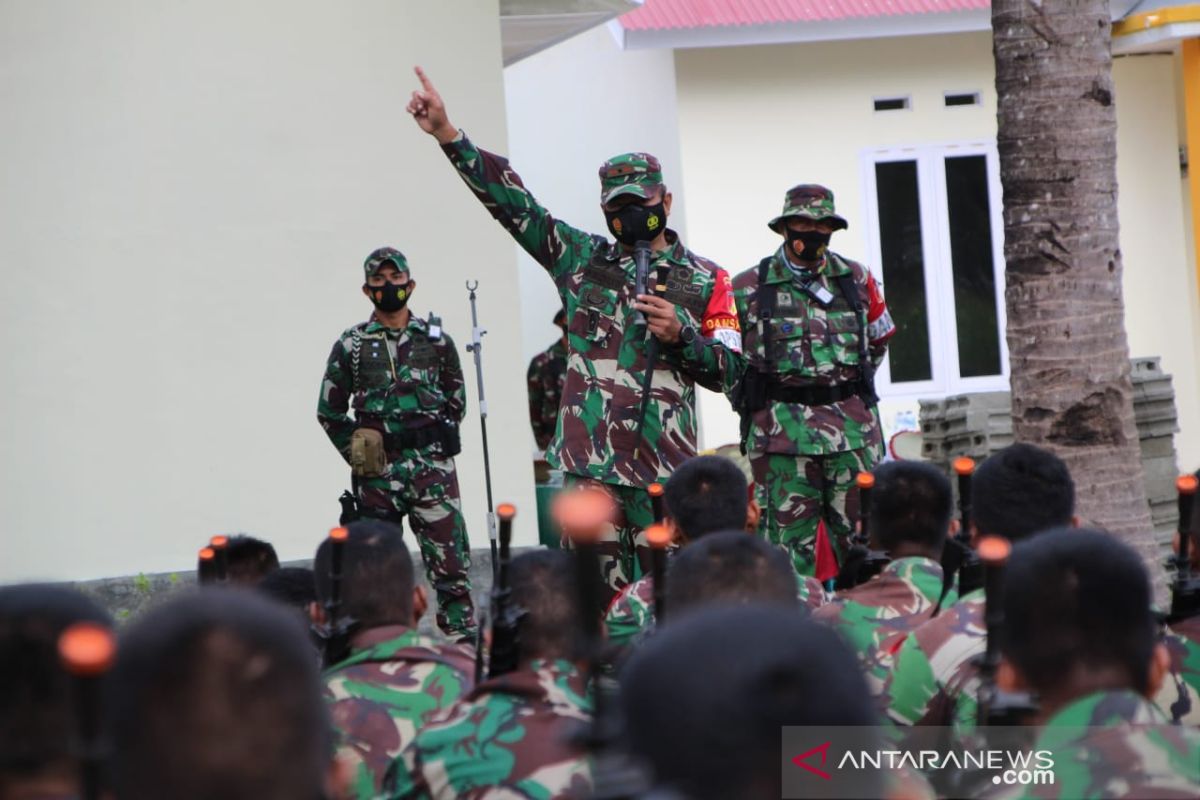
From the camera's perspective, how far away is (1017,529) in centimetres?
463

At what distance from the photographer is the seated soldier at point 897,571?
427cm

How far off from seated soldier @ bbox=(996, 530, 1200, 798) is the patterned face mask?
6161 millimetres

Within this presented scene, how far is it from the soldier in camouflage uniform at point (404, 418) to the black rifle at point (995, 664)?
6.12m

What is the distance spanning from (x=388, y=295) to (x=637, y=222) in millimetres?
2651

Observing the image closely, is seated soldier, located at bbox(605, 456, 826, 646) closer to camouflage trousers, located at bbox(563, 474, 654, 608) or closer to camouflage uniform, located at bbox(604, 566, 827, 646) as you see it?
camouflage uniform, located at bbox(604, 566, 827, 646)

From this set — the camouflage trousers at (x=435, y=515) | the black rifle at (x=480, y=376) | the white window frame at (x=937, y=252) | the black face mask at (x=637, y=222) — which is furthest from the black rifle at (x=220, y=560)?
the white window frame at (x=937, y=252)

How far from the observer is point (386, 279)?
29.0ft

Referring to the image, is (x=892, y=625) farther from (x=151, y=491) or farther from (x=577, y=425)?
(x=151, y=491)

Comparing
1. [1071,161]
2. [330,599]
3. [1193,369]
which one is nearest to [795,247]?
[1071,161]

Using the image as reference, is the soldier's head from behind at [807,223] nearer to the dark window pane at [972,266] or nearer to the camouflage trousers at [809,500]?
the camouflage trousers at [809,500]

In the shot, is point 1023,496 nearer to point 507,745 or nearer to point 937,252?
point 507,745

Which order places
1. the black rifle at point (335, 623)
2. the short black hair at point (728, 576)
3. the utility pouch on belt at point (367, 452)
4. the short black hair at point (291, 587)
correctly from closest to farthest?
1. the short black hair at point (728, 576)
2. the black rifle at point (335, 623)
3. the short black hair at point (291, 587)
4. the utility pouch on belt at point (367, 452)

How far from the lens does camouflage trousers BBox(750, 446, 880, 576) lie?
7.41 metres

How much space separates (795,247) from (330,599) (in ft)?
12.7
